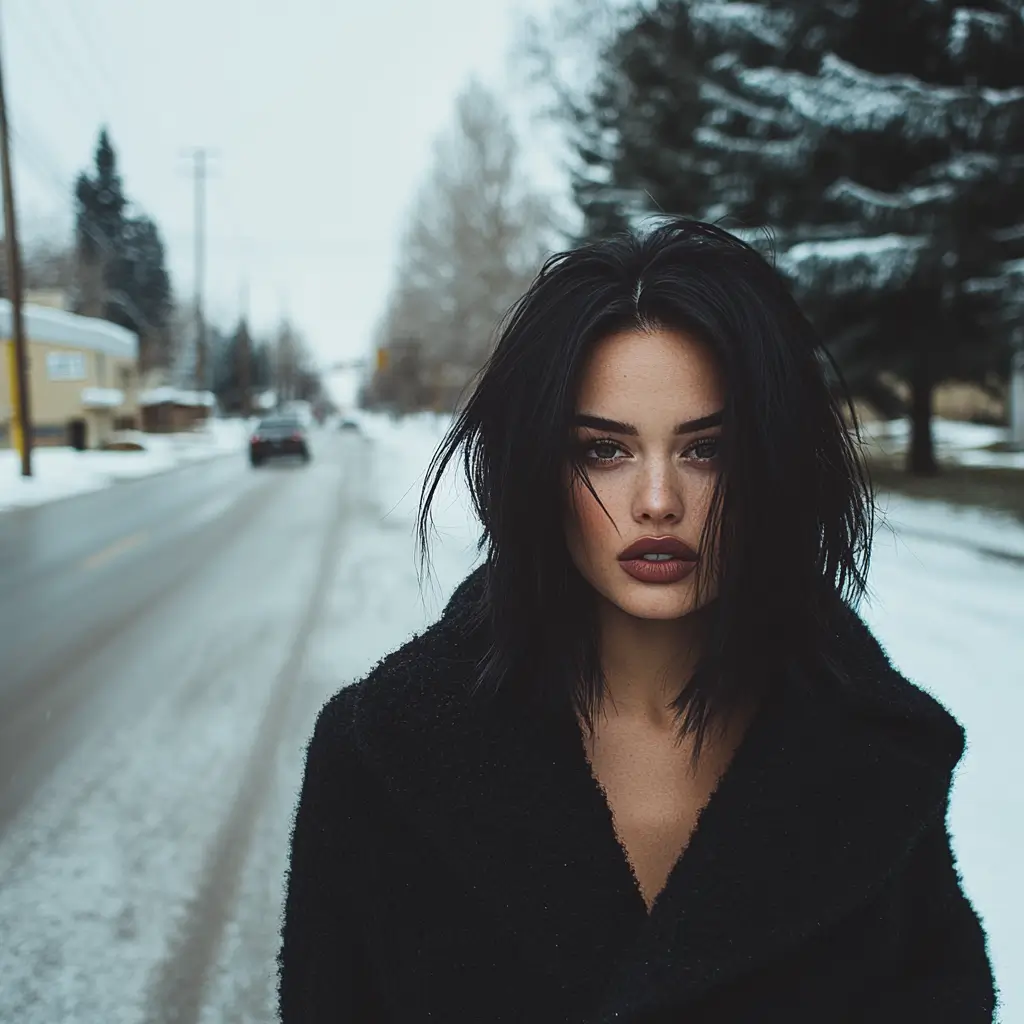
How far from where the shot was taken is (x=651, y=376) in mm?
1190

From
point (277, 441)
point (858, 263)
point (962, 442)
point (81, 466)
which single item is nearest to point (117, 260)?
point (277, 441)

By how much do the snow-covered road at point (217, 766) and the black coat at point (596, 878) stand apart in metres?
0.44

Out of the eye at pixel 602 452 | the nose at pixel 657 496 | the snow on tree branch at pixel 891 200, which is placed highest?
the snow on tree branch at pixel 891 200

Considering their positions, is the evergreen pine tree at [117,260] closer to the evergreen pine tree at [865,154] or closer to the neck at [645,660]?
the evergreen pine tree at [865,154]

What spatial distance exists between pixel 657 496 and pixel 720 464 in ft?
0.28

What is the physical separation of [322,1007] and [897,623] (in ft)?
23.2

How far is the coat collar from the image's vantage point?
3.77 feet

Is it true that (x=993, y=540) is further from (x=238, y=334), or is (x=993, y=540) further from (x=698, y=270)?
(x=238, y=334)

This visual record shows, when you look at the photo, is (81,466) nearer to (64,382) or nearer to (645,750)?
(64,382)

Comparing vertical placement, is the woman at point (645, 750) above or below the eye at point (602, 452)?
below

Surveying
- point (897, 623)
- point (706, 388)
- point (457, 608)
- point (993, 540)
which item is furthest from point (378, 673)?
point (993, 540)

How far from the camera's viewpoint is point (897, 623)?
759 cm

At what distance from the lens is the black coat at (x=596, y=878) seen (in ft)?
3.79

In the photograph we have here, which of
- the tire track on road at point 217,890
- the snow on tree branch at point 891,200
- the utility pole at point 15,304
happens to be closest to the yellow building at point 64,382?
the utility pole at point 15,304
